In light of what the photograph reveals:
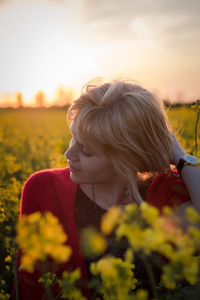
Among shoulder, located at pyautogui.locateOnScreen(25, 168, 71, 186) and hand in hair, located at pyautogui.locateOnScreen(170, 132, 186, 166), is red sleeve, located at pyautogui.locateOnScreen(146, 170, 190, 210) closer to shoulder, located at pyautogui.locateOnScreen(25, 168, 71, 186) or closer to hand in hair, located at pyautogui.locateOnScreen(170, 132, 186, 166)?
hand in hair, located at pyautogui.locateOnScreen(170, 132, 186, 166)

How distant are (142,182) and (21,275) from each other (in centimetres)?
99

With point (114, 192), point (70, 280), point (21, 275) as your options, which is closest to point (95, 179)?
point (114, 192)

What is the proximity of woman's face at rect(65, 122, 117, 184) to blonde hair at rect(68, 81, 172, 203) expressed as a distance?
0.04m

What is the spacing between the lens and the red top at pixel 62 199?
165 cm

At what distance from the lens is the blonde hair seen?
5.14 feet

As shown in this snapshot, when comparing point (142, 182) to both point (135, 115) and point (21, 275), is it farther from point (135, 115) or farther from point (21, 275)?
point (21, 275)

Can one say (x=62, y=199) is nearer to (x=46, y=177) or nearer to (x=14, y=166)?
(x=46, y=177)

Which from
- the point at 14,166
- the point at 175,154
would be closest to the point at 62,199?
the point at 175,154

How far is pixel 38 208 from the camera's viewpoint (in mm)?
1781

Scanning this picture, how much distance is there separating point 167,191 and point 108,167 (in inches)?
16.8

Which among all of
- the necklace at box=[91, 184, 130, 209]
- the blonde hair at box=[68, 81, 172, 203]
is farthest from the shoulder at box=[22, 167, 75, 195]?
the blonde hair at box=[68, 81, 172, 203]

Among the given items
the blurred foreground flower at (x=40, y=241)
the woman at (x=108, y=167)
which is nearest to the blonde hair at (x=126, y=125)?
the woman at (x=108, y=167)

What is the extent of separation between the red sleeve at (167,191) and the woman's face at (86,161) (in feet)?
1.29

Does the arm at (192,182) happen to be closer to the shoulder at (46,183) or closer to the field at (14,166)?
the field at (14,166)
